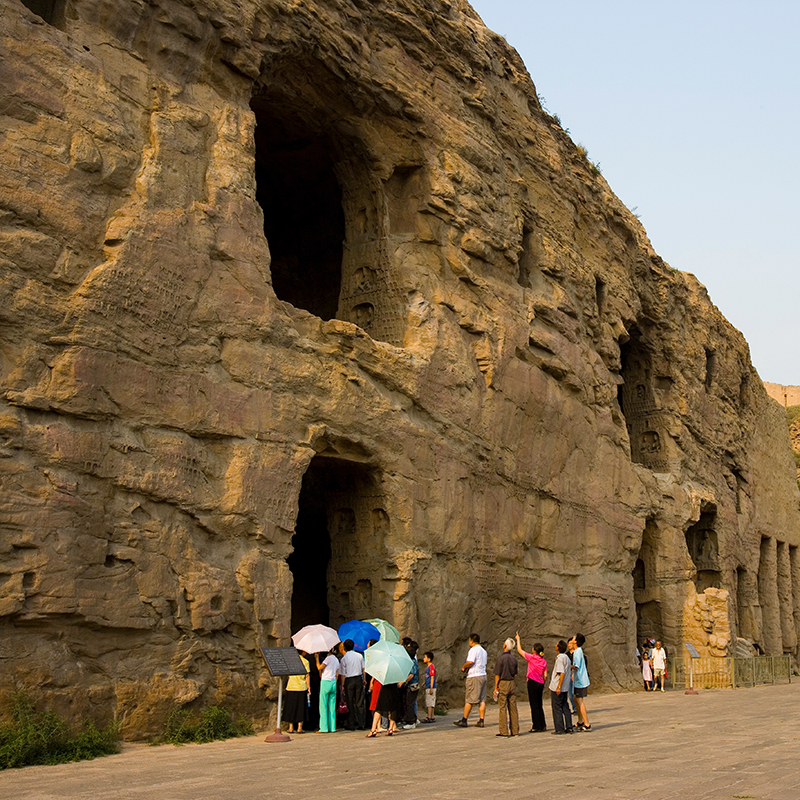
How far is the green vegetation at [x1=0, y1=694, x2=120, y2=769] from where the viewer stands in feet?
28.2

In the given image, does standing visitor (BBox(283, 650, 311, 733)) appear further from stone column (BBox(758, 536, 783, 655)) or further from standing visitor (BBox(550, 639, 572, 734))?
stone column (BBox(758, 536, 783, 655))

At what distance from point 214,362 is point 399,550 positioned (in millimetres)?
3922

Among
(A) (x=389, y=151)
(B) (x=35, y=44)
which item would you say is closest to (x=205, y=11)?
(B) (x=35, y=44)

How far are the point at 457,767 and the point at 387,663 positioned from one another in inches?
87.3

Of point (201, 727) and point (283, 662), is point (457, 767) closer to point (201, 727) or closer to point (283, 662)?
point (283, 662)

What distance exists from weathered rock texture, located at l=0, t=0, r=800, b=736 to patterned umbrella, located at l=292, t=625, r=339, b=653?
0.69 m

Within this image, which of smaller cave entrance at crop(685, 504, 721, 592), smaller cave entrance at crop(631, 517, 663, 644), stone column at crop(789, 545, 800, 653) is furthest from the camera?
stone column at crop(789, 545, 800, 653)

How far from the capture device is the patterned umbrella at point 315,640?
10992 mm

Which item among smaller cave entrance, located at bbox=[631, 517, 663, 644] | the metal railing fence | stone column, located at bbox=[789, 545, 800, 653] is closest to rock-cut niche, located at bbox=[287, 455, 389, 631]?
the metal railing fence

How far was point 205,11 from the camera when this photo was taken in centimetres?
1250

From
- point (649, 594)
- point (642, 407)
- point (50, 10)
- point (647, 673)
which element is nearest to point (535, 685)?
point (50, 10)

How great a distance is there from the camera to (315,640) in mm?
11086

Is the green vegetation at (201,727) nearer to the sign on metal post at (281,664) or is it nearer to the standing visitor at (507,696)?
the sign on metal post at (281,664)

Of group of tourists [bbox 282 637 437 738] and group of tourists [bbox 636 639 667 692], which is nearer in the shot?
group of tourists [bbox 282 637 437 738]
